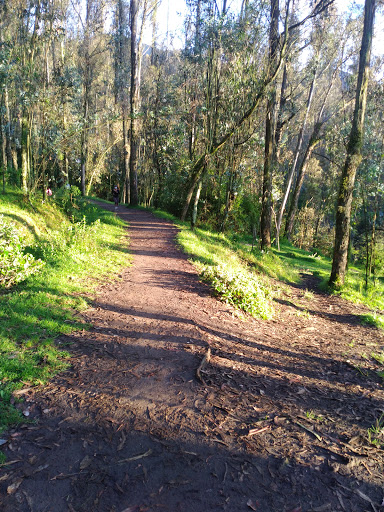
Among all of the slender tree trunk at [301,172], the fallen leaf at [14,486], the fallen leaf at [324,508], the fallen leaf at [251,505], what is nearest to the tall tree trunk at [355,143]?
the fallen leaf at [324,508]

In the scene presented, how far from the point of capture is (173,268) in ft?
26.1

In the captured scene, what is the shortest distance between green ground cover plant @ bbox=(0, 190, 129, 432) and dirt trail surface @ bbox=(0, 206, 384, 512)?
201 millimetres

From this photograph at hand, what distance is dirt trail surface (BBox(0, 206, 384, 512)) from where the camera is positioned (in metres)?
2.31

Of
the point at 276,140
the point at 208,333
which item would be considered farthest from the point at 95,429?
the point at 276,140

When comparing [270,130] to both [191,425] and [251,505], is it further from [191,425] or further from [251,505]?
→ [251,505]

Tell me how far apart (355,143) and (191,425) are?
874 cm

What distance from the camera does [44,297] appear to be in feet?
16.4

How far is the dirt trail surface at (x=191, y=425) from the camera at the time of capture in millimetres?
2314

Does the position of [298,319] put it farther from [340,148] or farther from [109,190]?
[109,190]

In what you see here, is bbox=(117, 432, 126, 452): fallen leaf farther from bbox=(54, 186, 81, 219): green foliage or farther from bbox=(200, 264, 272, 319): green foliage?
bbox=(54, 186, 81, 219): green foliage

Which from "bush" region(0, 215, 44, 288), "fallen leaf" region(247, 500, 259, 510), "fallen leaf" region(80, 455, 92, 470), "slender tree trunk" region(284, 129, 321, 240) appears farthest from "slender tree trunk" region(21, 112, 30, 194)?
"slender tree trunk" region(284, 129, 321, 240)

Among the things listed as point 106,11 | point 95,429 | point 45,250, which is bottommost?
point 95,429

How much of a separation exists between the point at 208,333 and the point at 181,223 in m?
9.51

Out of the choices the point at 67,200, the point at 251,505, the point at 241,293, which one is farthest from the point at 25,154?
the point at 251,505
